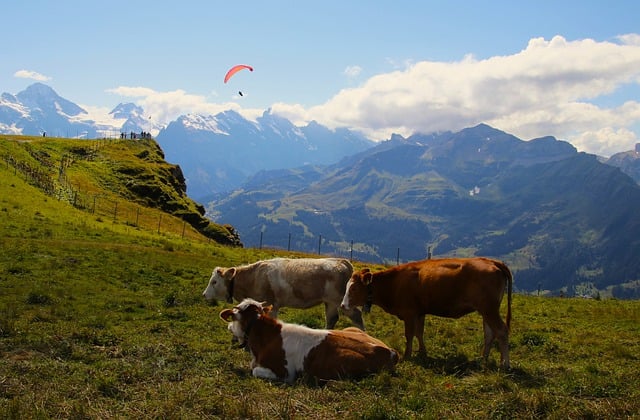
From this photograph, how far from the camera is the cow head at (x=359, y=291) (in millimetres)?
15250

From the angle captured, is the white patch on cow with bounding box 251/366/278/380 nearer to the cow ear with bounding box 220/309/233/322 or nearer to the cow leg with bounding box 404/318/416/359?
the cow ear with bounding box 220/309/233/322

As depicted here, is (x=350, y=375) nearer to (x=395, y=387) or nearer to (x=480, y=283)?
(x=395, y=387)

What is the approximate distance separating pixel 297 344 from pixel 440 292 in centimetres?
402

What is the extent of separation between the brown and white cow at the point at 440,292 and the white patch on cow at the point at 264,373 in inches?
154

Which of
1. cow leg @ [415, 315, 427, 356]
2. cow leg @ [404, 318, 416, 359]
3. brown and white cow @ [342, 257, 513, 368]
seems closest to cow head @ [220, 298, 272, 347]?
brown and white cow @ [342, 257, 513, 368]

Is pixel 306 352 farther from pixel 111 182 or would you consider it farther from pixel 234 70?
pixel 111 182

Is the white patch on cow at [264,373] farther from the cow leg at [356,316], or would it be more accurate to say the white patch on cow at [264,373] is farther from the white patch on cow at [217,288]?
the white patch on cow at [217,288]

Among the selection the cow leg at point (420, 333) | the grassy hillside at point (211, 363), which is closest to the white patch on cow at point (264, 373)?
the grassy hillside at point (211, 363)

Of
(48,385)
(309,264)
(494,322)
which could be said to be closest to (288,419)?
(48,385)

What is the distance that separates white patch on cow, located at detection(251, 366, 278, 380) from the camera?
1168 cm

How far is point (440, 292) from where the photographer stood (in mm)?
13531

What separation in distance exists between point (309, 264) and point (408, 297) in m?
3.93

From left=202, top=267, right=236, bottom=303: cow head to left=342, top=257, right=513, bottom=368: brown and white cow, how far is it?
470 cm

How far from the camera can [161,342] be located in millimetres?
14227
